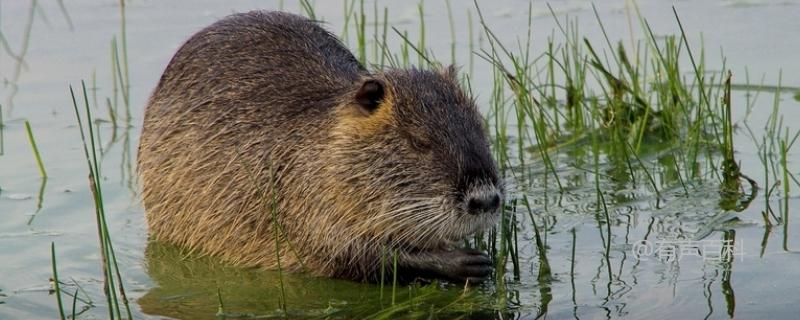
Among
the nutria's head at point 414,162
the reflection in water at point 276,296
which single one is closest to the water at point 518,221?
the reflection in water at point 276,296

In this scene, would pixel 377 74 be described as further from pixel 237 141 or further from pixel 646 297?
pixel 646 297

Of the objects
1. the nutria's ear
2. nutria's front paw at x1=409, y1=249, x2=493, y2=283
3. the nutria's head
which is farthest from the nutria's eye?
nutria's front paw at x1=409, y1=249, x2=493, y2=283

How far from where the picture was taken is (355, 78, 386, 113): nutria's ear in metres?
4.34

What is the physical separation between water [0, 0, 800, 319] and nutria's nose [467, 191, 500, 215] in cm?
24

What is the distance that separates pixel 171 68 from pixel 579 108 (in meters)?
1.75

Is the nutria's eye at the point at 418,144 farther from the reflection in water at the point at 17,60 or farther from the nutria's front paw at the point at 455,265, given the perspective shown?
the reflection in water at the point at 17,60

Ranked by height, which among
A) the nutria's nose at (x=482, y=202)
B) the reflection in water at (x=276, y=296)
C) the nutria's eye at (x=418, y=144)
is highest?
the nutria's eye at (x=418, y=144)

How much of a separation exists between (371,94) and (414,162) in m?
0.31

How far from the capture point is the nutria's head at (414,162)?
4.06 meters

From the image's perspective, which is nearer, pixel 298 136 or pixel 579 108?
pixel 298 136

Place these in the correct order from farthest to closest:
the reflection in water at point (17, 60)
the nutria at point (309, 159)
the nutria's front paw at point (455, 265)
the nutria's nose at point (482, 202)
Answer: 1. the reflection in water at point (17, 60)
2. the nutria's front paw at point (455, 265)
3. the nutria at point (309, 159)
4. the nutria's nose at point (482, 202)

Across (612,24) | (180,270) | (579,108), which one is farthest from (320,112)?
(612,24)

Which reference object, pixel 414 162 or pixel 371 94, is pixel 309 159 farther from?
pixel 414 162

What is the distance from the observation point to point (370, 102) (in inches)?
171
